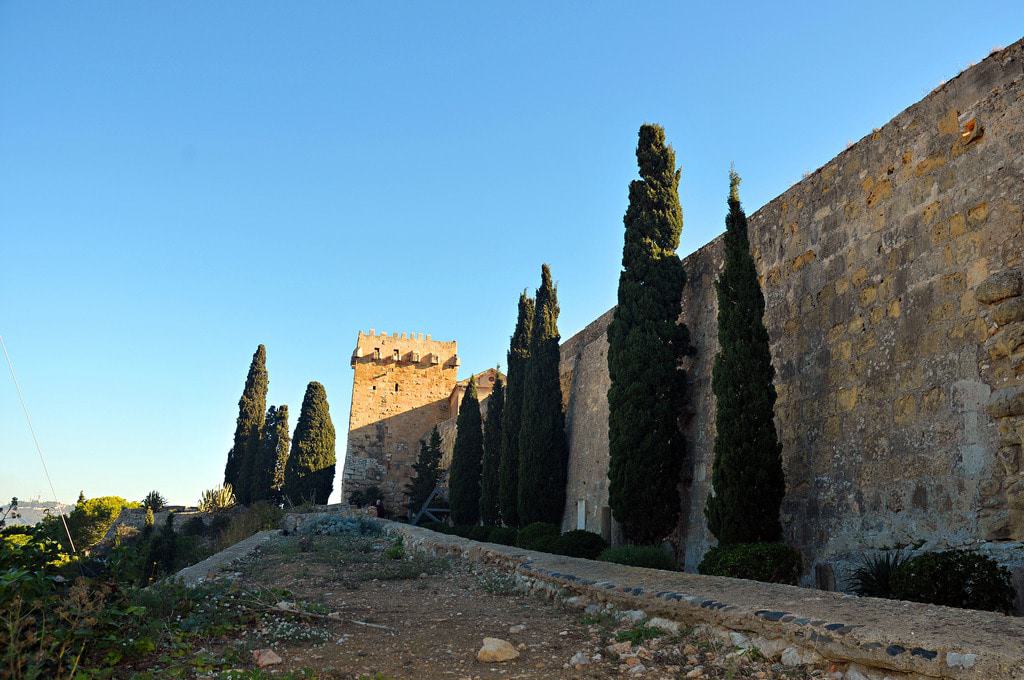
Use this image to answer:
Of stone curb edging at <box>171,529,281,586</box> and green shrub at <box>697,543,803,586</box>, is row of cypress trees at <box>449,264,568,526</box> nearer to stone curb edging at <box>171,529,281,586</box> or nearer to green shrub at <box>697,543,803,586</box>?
stone curb edging at <box>171,529,281,586</box>

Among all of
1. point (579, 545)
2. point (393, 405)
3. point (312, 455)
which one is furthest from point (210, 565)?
point (393, 405)

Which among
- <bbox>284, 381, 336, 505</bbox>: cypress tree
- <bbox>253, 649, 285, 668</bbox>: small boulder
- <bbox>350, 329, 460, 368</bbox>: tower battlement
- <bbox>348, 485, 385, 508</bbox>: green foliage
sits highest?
<bbox>350, 329, 460, 368</bbox>: tower battlement

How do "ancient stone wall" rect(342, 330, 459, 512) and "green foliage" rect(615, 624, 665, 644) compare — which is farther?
"ancient stone wall" rect(342, 330, 459, 512)

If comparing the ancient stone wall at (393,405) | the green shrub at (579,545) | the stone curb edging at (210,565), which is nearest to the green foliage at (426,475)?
the ancient stone wall at (393,405)

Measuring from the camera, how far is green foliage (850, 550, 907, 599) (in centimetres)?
618

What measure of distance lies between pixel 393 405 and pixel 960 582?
1201 inches

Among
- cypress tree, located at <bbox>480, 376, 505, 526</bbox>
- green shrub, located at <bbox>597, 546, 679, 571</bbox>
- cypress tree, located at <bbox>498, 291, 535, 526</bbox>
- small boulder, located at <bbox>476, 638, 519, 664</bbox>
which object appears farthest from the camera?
cypress tree, located at <bbox>480, 376, 505, 526</bbox>

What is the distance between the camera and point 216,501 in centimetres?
3127

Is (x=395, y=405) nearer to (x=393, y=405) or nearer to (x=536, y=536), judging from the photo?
(x=393, y=405)

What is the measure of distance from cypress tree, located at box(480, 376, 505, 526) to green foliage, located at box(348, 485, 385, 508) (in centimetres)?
1123

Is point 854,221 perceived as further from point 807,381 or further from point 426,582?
point 426,582

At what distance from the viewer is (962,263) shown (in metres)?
6.70

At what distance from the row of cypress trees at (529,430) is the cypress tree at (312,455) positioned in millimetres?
10170

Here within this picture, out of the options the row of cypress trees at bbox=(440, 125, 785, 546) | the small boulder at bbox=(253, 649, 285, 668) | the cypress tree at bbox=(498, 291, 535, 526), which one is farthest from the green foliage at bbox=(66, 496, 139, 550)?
→ the small boulder at bbox=(253, 649, 285, 668)
